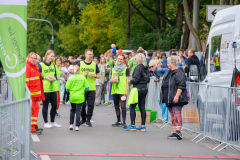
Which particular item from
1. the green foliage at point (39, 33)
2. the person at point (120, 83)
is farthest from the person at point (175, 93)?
the green foliage at point (39, 33)

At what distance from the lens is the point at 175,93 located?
34.8 feet

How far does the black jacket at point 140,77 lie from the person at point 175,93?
1052mm

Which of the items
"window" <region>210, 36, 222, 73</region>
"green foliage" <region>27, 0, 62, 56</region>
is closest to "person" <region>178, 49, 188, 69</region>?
"window" <region>210, 36, 222, 73</region>

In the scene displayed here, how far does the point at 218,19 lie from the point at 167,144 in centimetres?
329

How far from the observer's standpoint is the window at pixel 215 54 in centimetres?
1119

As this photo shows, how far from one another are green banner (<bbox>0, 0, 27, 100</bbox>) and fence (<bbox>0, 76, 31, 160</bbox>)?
34 centimetres

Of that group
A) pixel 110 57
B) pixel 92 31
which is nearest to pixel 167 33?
pixel 110 57

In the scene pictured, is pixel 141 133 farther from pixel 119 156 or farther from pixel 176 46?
pixel 176 46

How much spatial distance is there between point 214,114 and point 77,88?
338cm

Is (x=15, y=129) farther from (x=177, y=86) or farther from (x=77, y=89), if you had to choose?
(x=77, y=89)

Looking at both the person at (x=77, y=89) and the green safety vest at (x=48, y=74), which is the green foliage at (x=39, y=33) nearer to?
the green safety vest at (x=48, y=74)

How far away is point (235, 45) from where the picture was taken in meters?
9.95

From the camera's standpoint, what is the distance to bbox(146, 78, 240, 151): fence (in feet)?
29.7

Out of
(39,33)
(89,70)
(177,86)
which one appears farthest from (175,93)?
(39,33)
